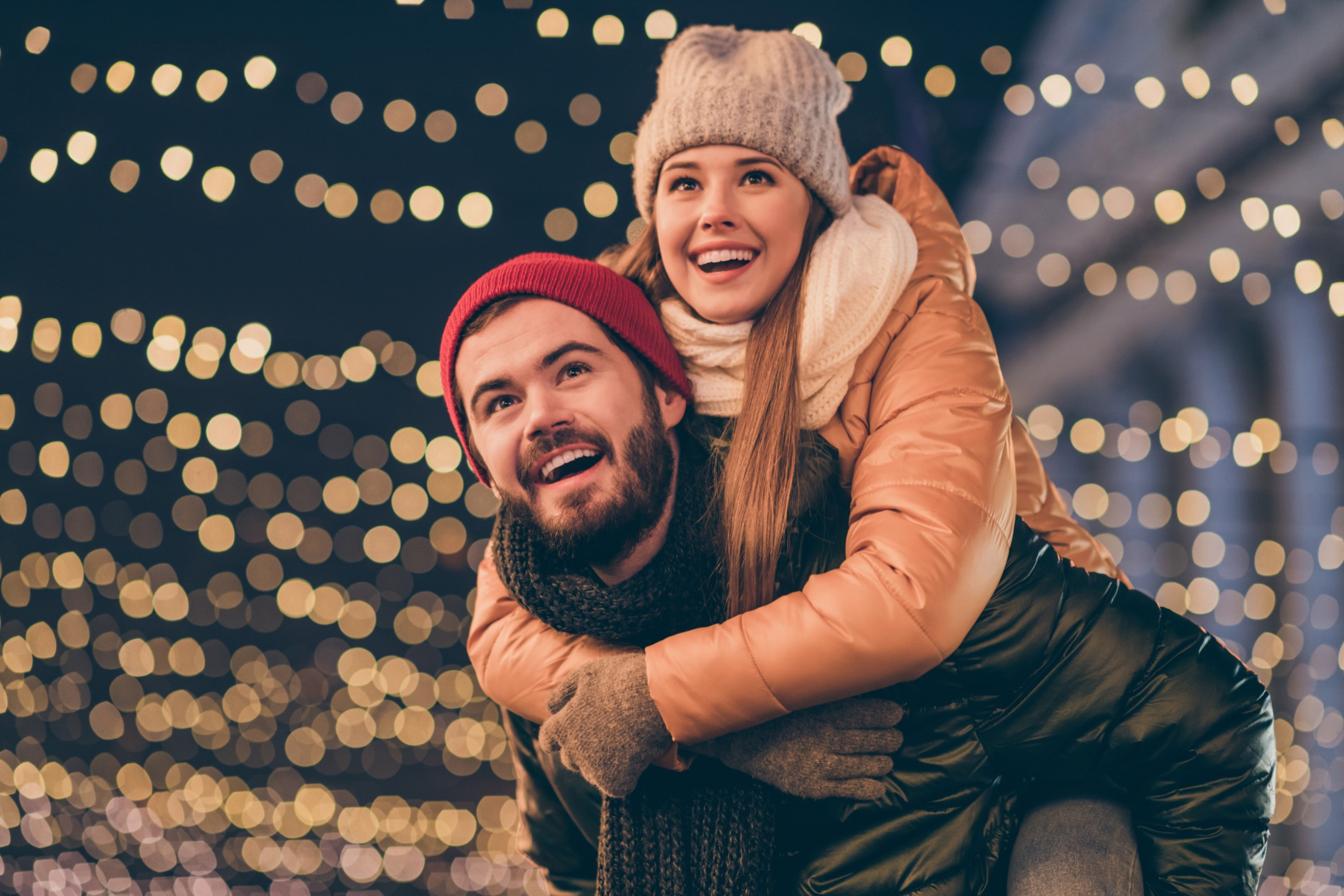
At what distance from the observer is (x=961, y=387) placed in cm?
92

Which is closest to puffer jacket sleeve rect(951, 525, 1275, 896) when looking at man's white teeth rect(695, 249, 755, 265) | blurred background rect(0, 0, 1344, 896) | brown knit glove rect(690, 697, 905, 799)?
brown knit glove rect(690, 697, 905, 799)

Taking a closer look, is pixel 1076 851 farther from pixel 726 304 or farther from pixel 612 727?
pixel 726 304

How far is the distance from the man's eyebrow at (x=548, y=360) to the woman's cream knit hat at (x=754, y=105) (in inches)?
11.6

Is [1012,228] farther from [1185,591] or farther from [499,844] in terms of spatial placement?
[499,844]

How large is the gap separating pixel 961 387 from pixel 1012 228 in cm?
172

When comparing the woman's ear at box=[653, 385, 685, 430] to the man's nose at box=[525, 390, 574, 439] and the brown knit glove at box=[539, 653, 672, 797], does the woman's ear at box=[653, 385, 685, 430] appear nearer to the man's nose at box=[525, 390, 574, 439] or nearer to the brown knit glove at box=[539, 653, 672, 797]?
the man's nose at box=[525, 390, 574, 439]

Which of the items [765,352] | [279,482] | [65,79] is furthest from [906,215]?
[65,79]

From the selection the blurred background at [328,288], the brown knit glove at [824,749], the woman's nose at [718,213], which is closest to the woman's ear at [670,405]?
the woman's nose at [718,213]

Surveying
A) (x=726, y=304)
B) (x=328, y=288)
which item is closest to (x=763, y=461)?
(x=726, y=304)

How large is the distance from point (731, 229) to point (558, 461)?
36 cm

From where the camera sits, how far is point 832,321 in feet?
3.21

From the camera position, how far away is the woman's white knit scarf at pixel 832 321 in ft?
3.24

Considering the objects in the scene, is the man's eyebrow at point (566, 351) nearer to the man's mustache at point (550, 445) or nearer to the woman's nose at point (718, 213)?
the man's mustache at point (550, 445)

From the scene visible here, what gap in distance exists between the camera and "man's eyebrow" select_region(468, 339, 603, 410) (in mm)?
987
